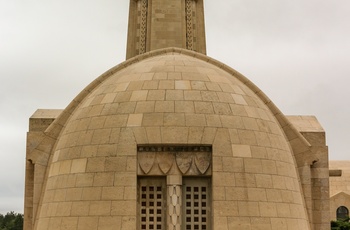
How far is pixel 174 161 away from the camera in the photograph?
1930 cm

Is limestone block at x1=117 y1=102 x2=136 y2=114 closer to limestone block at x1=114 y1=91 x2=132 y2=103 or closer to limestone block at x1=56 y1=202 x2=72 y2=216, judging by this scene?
limestone block at x1=114 y1=91 x2=132 y2=103

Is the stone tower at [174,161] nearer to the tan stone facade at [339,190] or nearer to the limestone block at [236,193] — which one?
the limestone block at [236,193]

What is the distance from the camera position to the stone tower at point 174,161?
19.1 metres

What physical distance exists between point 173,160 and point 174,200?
1.24 meters

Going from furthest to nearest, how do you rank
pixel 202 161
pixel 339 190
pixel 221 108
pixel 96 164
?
pixel 339 190 → pixel 221 108 → pixel 96 164 → pixel 202 161

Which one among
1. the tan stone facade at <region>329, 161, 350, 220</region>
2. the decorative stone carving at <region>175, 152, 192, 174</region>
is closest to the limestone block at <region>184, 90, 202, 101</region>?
the decorative stone carving at <region>175, 152, 192, 174</region>

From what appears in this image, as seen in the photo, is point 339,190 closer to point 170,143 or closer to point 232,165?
point 232,165

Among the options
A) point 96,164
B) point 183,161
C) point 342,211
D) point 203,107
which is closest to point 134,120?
point 96,164

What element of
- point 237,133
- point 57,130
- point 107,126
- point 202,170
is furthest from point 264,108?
point 57,130

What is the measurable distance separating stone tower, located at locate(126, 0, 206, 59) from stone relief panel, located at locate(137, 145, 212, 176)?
413 inches

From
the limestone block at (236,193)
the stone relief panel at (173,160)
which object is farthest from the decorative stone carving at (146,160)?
the limestone block at (236,193)

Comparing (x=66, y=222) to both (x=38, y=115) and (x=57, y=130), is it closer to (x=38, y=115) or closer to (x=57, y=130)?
(x=57, y=130)

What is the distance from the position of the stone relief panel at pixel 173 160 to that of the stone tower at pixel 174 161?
0.03 metres

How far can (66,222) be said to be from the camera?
19.5 metres
